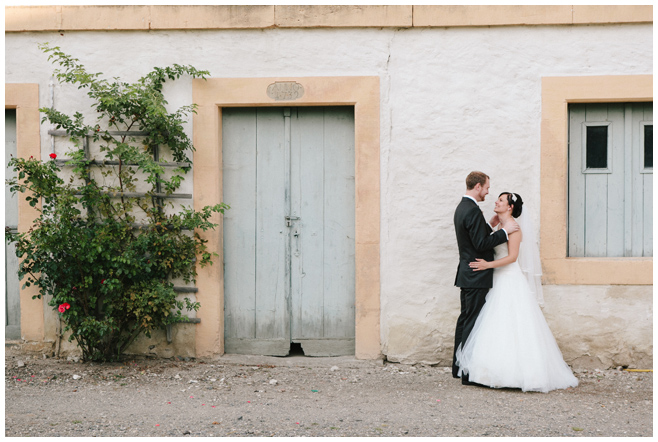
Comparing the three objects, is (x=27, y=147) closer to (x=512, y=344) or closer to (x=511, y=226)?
(x=511, y=226)

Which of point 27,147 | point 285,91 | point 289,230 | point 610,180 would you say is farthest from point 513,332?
point 27,147

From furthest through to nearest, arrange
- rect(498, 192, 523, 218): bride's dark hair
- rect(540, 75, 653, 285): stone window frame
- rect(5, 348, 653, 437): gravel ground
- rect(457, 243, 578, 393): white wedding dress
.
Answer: rect(540, 75, 653, 285): stone window frame → rect(498, 192, 523, 218): bride's dark hair → rect(457, 243, 578, 393): white wedding dress → rect(5, 348, 653, 437): gravel ground

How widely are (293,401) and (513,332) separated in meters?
1.78

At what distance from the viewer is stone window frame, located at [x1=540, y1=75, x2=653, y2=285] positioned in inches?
203

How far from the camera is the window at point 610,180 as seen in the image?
17.5 feet

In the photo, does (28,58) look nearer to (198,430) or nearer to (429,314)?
(198,430)

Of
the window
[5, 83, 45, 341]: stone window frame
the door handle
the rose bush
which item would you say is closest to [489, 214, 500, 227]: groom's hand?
the window

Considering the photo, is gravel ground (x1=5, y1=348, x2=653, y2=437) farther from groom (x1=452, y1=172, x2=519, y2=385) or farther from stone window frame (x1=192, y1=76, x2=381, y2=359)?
groom (x1=452, y1=172, x2=519, y2=385)

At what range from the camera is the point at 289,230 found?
18.1 feet

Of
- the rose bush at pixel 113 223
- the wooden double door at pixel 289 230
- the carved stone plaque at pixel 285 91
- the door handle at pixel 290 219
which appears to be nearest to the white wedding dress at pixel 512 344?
the wooden double door at pixel 289 230

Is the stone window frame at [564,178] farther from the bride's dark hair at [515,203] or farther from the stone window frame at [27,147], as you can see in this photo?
the stone window frame at [27,147]

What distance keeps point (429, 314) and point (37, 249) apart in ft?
11.2

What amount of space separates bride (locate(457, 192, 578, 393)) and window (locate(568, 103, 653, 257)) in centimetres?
80

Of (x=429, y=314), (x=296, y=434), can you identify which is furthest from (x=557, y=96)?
(x=296, y=434)
